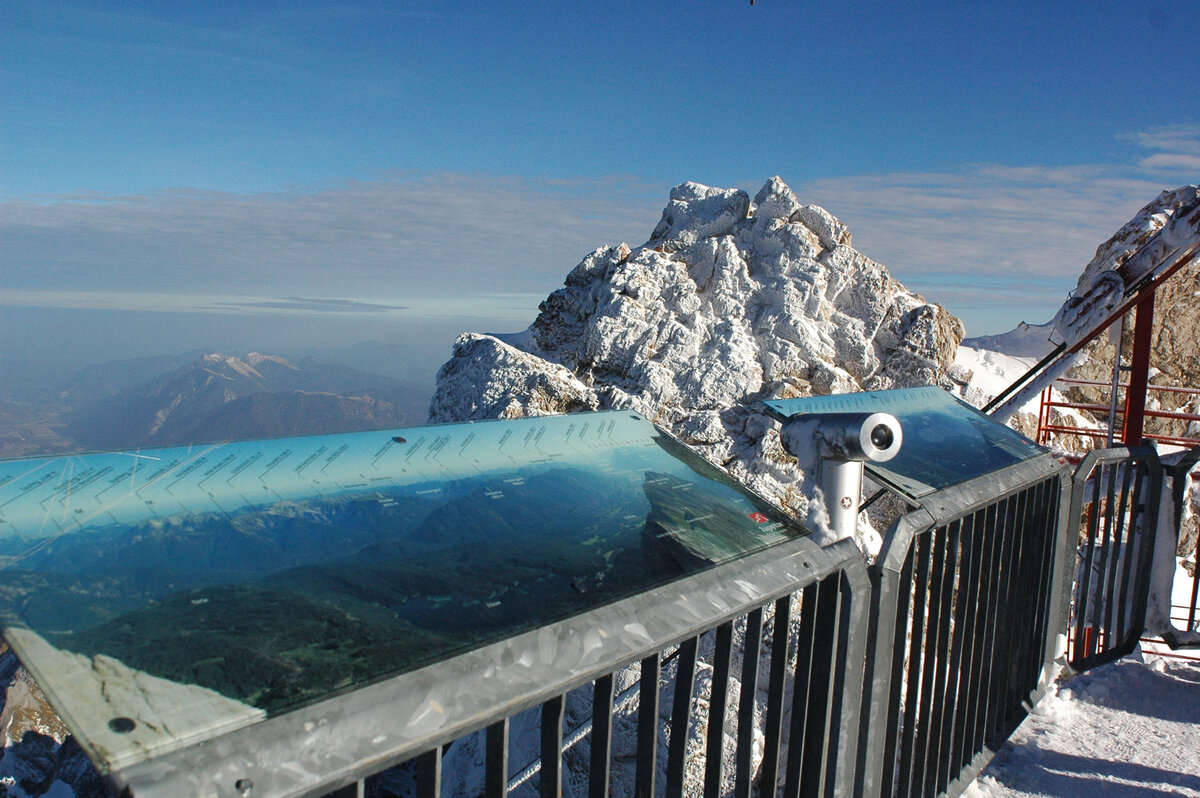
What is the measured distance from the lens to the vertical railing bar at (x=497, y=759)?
990 mm

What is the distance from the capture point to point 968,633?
91.0 inches

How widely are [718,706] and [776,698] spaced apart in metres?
0.26

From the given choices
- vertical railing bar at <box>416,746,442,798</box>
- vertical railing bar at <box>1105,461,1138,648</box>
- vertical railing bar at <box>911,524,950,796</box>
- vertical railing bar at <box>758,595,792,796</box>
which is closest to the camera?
vertical railing bar at <box>416,746,442,798</box>

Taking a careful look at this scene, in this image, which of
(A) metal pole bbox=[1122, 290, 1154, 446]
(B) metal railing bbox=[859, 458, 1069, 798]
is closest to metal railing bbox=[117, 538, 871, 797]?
(B) metal railing bbox=[859, 458, 1069, 798]

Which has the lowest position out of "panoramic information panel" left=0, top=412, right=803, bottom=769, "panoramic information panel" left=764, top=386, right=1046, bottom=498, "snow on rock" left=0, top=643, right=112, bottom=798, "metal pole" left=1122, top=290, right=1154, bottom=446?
"snow on rock" left=0, top=643, right=112, bottom=798

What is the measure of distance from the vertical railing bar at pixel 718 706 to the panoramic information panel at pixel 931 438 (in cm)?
90

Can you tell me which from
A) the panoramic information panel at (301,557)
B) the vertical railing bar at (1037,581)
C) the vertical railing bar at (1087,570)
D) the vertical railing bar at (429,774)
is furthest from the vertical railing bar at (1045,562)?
the vertical railing bar at (429,774)

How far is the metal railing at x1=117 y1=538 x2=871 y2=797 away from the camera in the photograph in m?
0.81

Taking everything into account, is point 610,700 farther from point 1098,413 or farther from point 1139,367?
point 1098,413

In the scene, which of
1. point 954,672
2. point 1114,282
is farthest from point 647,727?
point 1114,282

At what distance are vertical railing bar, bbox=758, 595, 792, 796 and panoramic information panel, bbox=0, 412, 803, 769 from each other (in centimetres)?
15

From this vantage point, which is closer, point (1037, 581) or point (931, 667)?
point (931, 667)

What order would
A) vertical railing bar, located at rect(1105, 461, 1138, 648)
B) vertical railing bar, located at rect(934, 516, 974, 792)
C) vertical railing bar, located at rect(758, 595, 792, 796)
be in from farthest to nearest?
vertical railing bar, located at rect(1105, 461, 1138, 648) < vertical railing bar, located at rect(934, 516, 974, 792) < vertical railing bar, located at rect(758, 595, 792, 796)

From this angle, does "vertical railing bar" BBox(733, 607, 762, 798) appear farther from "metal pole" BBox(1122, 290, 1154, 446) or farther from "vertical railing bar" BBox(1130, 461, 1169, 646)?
"metal pole" BBox(1122, 290, 1154, 446)
